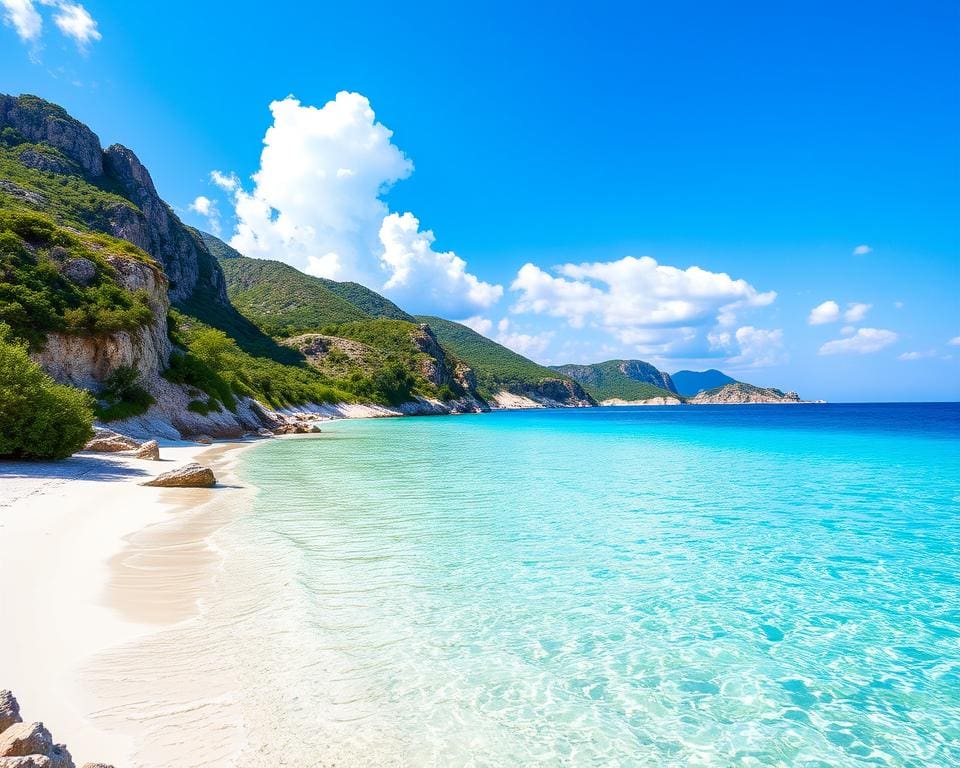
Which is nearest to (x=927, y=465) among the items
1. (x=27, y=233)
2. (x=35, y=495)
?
(x=35, y=495)

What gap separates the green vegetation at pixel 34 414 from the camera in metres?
19.2

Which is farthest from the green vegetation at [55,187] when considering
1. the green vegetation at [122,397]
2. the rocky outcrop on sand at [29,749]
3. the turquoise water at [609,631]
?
the rocky outcrop on sand at [29,749]

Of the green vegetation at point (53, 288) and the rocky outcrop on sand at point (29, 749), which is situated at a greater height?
the green vegetation at point (53, 288)

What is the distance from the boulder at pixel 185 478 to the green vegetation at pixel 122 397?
18.1m

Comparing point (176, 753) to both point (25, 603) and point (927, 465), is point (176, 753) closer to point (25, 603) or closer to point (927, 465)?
point (25, 603)

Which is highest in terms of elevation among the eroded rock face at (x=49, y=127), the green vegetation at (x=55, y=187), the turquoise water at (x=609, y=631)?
the eroded rock face at (x=49, y=127)

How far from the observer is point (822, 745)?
5.41 meters

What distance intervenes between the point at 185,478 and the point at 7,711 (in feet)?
57.0

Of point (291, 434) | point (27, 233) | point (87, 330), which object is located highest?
point (27, 233)

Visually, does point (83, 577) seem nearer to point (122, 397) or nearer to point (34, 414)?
point (34, 414)

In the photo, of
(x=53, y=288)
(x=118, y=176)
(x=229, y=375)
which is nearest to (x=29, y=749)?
(x=53, y=288)

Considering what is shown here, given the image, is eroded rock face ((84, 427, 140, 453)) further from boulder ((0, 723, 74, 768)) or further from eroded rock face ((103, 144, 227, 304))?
eroded rock face ((103, 144, 227, 304))

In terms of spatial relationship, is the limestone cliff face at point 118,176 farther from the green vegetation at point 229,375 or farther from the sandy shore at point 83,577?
the sandy shore at point 83,577

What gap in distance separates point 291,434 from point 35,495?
137 ft
